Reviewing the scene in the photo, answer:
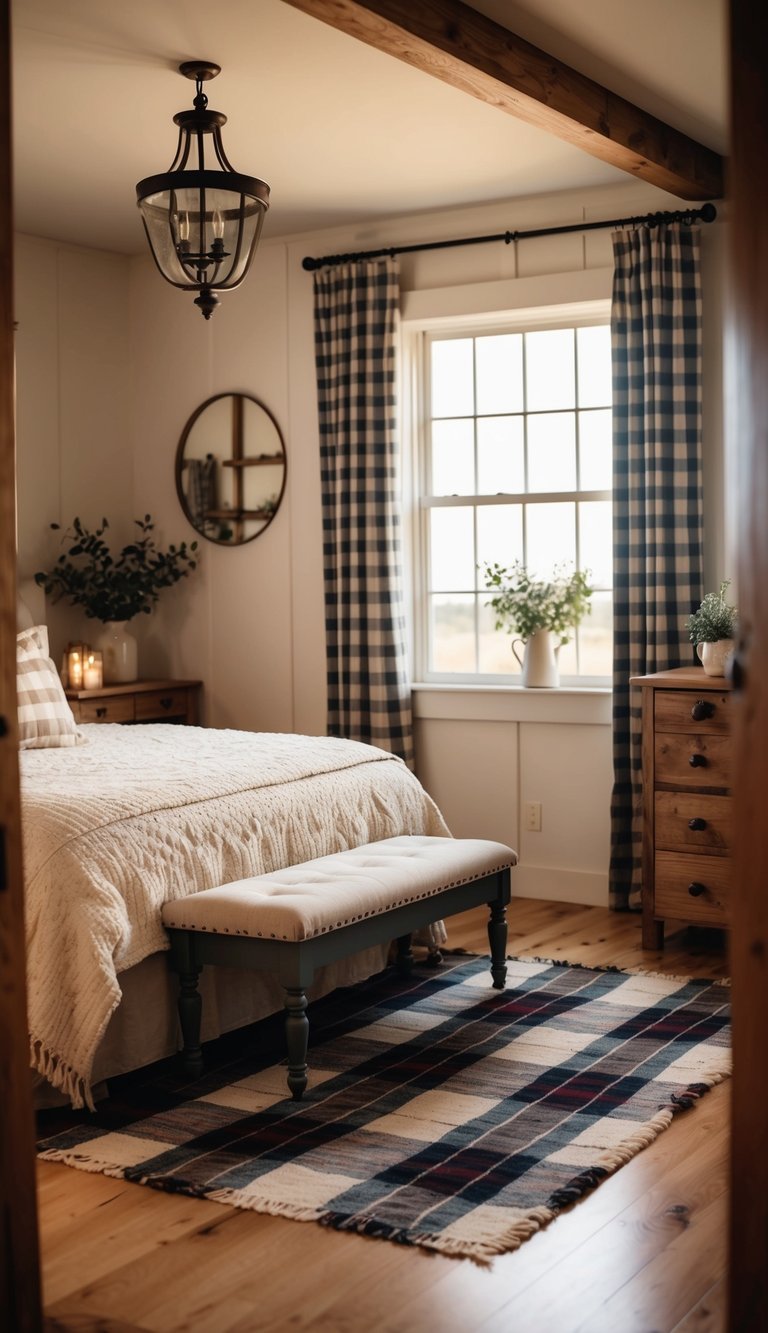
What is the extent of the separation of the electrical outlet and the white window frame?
1.53ft

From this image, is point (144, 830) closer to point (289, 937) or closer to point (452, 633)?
point (289, 937)

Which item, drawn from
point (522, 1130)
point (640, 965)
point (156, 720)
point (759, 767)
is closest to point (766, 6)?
point (759, 767)

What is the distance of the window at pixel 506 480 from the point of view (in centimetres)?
542

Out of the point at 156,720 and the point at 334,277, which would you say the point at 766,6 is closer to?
the point at 334,277

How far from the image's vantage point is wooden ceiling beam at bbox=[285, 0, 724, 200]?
10.9 ft

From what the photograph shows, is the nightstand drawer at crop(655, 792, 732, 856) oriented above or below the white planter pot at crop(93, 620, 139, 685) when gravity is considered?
below

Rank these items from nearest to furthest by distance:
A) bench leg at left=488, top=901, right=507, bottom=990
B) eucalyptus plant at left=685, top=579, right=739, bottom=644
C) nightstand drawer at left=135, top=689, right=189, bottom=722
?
1. bench leg at left=488, top=901, right=507, bottom=990
2. eucalyptus plant at left=685, top=579, right=739, bottom=644
3. nightstand drawer at left=135, top=689, right=189, bottom=722

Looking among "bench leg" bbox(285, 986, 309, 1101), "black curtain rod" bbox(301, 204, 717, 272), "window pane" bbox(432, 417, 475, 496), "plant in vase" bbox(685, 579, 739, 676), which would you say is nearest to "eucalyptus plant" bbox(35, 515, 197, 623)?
"window pane" bbox(432, 417, 475, 496)

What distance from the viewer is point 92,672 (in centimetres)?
577

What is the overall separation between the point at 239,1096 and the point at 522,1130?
2.32ft

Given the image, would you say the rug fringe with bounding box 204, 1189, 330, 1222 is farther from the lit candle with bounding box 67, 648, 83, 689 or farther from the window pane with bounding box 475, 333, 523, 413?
the window pane with bounding box 475, 333, 523, 413

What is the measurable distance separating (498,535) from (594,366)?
767 mm

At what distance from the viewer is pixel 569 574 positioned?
548cm

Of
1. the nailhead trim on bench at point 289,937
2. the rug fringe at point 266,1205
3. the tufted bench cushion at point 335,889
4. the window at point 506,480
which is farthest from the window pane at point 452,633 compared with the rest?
the rug fringe at point 266,1205
